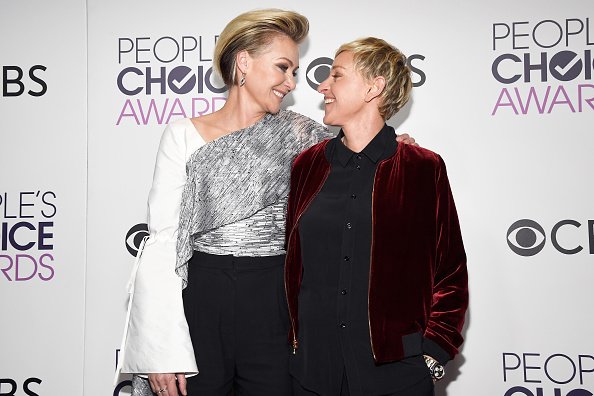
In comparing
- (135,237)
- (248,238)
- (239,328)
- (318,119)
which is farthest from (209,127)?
(135,237)

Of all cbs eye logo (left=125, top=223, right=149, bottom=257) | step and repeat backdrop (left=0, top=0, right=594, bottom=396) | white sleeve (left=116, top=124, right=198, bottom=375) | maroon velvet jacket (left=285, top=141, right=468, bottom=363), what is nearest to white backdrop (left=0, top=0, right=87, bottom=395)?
step and repeat backdrop (left=0, top=0, right=594, bottom=396)

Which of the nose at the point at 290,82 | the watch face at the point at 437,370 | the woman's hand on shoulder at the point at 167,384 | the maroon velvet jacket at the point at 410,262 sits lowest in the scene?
the woman's hand on shoulder at the point at 167,384

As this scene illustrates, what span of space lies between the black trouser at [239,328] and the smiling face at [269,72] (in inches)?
20.1

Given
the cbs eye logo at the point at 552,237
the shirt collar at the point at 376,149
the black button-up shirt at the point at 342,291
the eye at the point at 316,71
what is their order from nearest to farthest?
the black button-up shirt at the point at 342,291
the shirt collar at the point at 376,149
the cbs eye logo at the point at 552,237
the eye at the point at 316,71

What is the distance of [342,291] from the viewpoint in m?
1.79

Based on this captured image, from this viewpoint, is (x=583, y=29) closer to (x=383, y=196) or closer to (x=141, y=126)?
(x=383, y=196)

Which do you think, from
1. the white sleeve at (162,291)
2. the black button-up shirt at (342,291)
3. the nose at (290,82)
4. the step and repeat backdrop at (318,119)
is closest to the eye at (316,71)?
the step and repeat backdrop at (318,119)

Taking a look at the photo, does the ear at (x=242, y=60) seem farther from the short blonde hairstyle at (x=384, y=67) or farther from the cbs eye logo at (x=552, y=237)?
the cbs eye logo at (x=552, y=237)

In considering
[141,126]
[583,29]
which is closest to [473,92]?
[583,29]

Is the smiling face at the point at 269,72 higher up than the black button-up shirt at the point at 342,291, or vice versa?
the smiling face at the point at 269,72

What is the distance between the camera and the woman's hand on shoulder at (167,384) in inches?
78.4

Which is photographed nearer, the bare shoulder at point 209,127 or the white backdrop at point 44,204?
the bare shoulder at point 209,127

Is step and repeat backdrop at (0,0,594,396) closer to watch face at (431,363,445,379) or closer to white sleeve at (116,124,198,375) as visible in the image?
white sleeve at (116,124,198,375)

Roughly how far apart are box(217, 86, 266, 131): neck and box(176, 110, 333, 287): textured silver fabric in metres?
0.05
